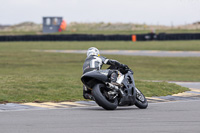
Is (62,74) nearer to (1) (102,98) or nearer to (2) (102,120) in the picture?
(1) (102,98)

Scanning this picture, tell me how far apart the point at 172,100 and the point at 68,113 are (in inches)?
177

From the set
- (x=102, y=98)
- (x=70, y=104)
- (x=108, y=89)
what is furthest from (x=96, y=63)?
(x=70, y=104)

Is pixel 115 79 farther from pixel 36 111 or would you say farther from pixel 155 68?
pixel 155 68

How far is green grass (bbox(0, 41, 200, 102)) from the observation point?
14156 millimetres

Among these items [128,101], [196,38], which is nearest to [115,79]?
[128,101]

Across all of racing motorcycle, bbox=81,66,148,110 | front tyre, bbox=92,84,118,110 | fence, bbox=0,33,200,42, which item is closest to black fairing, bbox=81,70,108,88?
racing motorcycle, bbox=81,66,148,110

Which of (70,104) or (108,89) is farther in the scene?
(70,104)

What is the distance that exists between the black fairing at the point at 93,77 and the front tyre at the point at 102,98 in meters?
0.17

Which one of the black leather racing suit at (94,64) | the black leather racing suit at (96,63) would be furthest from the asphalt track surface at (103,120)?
the black leather racing suit at (96,63)

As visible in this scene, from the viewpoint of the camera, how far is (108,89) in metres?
11.5

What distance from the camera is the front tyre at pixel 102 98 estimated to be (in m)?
11.3

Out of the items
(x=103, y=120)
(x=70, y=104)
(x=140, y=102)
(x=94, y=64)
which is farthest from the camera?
(x=70, y=104)

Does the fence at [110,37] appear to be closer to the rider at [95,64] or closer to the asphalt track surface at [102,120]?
the asphalt track surface at [102,120]

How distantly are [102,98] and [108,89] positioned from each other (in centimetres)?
35
